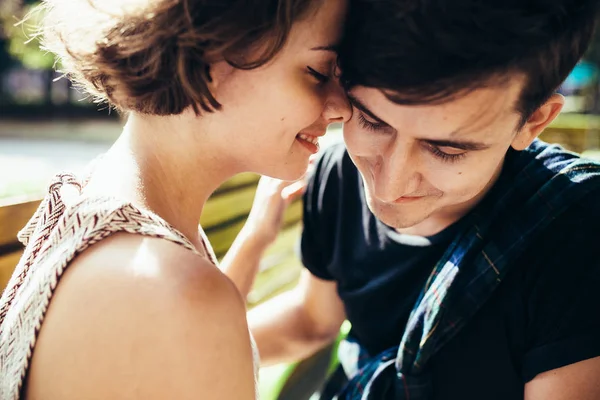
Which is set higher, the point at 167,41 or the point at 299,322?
the point at 167,41

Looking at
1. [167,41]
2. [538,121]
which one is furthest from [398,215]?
[167,41]

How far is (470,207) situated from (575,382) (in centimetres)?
58

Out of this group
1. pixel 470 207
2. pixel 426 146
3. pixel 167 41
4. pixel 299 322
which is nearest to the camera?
pixel 167 41

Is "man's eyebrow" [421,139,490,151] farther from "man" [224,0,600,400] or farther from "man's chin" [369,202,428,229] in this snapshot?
"man's chin" [369,202,428,229]

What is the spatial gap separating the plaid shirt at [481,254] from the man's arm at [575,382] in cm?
25

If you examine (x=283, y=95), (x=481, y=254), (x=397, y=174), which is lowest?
(x=481, y=254)

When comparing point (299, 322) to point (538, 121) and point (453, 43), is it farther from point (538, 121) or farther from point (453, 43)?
point (453, 43)

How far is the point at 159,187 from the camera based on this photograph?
1393 mm

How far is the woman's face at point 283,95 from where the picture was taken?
1339 mm

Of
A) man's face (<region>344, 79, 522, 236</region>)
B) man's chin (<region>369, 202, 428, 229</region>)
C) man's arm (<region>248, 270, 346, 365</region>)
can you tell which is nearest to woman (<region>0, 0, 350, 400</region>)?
man's face (<region>344, 79, 522, 236</region>)

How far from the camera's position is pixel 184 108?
138 centimetres

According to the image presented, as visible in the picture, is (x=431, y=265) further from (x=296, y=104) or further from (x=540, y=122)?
(x=296, y=104)

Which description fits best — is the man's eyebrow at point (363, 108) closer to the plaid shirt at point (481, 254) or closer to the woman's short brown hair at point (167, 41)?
the woman's short brown hair at point (167, 41)

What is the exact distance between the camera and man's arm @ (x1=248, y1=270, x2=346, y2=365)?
2.15 m
